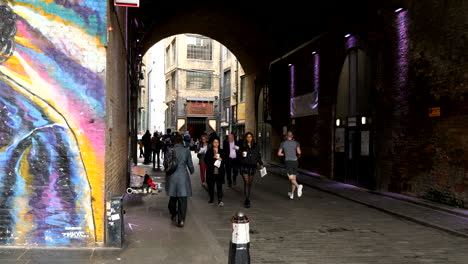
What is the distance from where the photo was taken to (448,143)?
10.0 meters

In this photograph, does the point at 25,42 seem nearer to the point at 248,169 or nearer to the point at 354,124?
the point at 248,169

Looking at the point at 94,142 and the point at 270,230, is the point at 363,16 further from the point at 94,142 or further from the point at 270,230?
the point at 94,142

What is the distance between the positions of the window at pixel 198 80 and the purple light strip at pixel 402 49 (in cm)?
3290

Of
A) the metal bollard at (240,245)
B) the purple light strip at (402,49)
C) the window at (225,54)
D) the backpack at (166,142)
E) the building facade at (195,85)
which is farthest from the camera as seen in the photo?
the building facade at (195,85)

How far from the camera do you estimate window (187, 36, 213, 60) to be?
143 ft

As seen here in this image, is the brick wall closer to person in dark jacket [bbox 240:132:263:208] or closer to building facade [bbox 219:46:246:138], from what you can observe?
person in dark jacket [bbox 240:132:263:208]

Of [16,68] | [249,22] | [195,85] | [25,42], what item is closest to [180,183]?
[16,68]

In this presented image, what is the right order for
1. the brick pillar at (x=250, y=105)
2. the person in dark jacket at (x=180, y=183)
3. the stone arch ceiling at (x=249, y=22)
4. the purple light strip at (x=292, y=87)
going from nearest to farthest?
the person in dark jacket at (x=180, y=183)
the stone arch ceiling at (x=249, y=22)
the purple light strip at (x=292, y=87)
the brick pillar at (x=250, y=105)

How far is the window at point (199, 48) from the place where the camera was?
43469 millimetres

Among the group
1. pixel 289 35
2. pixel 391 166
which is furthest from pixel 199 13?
pixel 391 166

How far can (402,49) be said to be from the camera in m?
11.8

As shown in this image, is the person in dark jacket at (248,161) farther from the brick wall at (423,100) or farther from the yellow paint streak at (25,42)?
the yellow paint streak at (25,42)

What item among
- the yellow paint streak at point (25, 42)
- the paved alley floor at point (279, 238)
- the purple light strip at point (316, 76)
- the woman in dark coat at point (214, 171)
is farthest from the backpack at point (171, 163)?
the purple light strip at point (316, 76)

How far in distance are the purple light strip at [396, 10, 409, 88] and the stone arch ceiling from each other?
12.0 feet
